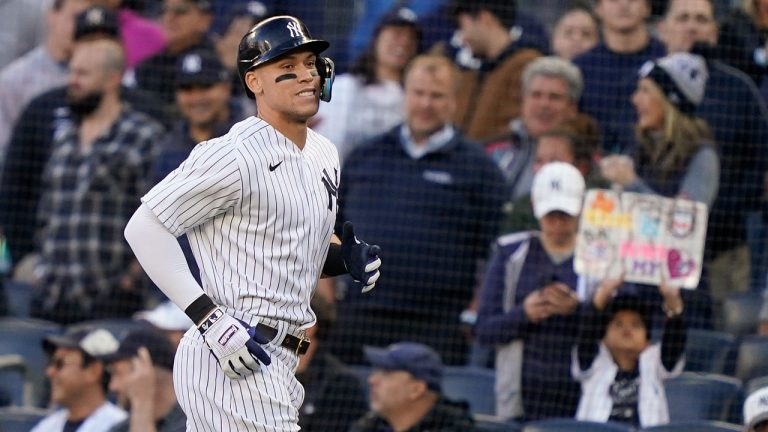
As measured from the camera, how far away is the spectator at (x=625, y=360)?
666 centimetres

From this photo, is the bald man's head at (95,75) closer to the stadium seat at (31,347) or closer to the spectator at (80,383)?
the stadium seat at (31,347)

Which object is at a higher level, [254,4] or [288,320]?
[254,4]

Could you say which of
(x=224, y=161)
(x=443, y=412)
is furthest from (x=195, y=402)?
(x=443, y=412)

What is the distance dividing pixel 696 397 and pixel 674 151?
4.08 ft

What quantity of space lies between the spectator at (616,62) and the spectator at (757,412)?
1.98 m

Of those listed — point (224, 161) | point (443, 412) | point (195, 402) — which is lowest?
point (443, 412)

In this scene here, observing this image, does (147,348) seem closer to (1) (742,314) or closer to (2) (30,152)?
(2) (30,152)

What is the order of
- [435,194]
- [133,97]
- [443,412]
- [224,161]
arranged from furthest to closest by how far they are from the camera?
[133,97] < [435,194] < [443,412] < [224,161]

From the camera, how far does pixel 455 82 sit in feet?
25.9

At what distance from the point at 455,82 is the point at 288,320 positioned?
399cm

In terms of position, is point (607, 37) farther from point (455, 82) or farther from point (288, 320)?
A: point (288, 320)

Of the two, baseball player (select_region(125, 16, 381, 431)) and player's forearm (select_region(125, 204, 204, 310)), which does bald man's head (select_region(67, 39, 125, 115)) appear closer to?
baseball player (select_region(125, 16, 381, 431))

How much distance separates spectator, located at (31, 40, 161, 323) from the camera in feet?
26.1

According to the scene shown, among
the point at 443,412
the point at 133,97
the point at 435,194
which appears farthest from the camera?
the point at 133,97
